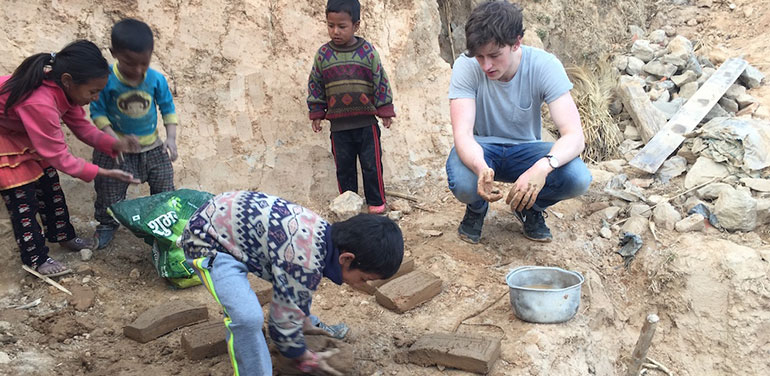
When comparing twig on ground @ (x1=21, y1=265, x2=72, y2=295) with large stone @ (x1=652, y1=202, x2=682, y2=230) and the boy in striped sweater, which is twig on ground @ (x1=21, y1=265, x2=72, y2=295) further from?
large stone @ (x1=652, y1=202, x2=682, y2=230)

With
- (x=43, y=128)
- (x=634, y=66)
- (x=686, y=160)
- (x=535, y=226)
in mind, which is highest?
(x=43, y=128)

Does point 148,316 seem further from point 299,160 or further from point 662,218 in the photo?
point 662,218

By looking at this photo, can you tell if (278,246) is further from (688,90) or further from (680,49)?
(680,49)

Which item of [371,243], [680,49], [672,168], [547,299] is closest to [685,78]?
[680,49]

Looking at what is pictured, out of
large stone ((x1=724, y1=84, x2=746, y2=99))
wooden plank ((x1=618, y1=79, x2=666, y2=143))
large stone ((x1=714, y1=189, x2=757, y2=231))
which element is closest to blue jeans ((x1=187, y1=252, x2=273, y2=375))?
large stone ((x1=714, y1=189, x2=757, y2=231))

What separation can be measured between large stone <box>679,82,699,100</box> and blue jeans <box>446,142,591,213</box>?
328 centimetres

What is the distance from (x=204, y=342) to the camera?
2.76 metres

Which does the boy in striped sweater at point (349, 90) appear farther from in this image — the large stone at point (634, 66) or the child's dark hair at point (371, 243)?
the large stone at point (634, 66)

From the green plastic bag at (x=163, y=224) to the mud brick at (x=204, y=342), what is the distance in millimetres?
527

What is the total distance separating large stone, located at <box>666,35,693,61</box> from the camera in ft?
21.9

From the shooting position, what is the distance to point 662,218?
438cm

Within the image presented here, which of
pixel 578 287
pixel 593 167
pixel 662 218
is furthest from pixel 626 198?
pixel 578 287

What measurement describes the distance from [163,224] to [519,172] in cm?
218

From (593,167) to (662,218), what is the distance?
1.28 m
